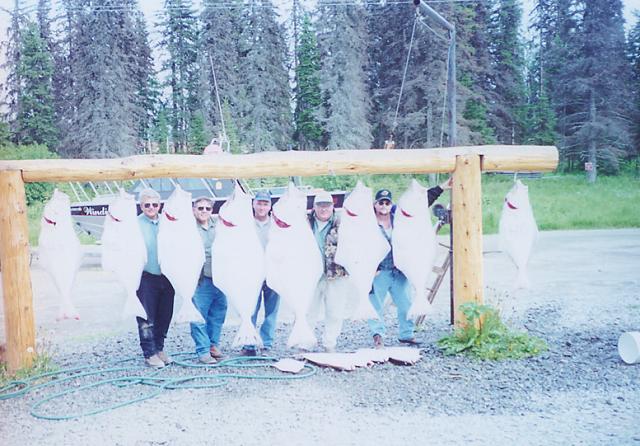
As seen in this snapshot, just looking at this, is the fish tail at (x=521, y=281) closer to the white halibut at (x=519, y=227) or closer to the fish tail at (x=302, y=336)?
the white halibut at (x=519, y=227)

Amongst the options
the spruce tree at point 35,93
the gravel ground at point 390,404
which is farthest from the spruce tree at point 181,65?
the gravel ground at point 390,404

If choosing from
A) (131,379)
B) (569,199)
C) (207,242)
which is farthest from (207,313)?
(569,199)

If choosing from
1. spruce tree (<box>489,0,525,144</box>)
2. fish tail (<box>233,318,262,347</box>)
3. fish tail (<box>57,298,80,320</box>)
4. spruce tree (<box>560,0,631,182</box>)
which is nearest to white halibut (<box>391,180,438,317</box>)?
fish tail (<box>233,318,262,347</box>)

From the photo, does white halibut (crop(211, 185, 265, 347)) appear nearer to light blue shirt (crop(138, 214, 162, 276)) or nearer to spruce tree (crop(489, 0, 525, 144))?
light blue shirt (crop(138, 214, 162, 276))

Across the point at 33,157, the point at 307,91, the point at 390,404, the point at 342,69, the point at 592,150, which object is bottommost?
the point at 390,404

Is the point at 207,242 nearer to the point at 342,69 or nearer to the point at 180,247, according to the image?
the point at 180,247

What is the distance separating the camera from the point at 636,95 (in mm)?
14398

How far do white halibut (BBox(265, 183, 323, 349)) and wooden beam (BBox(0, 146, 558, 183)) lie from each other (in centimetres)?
34

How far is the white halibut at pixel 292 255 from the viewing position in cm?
391

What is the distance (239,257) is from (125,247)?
0.73m

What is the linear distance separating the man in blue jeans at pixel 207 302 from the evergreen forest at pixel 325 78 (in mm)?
7278

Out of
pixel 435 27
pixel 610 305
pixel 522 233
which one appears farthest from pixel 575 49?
pixel 522 233

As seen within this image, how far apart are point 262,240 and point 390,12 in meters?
14.0

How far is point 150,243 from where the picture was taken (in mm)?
4094
